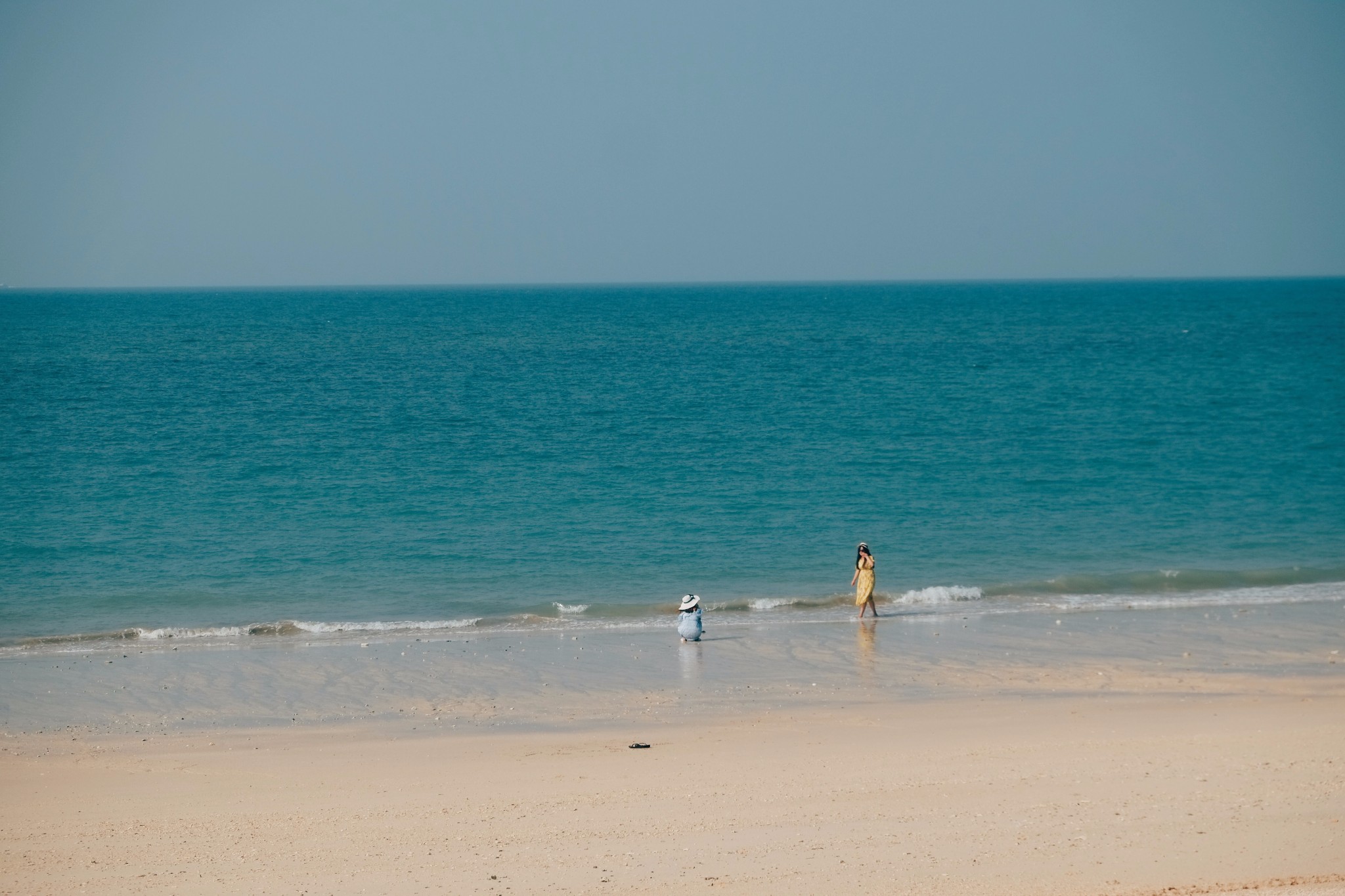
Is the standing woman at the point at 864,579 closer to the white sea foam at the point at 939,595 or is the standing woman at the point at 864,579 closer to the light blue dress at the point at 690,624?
the white sea foam at the point at 939,595

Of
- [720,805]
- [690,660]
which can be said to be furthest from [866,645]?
[720,805]

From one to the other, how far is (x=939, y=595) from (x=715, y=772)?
34.0 ft

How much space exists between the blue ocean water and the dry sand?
715 centimetres

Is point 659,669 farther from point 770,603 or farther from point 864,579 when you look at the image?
point 770,603

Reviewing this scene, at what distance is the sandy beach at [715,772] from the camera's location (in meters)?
8.53

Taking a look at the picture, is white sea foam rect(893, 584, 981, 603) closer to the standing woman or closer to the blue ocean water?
the blue ocean water

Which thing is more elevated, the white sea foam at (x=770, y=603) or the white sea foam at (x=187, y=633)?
the white sea foam at (x=770, y=603)

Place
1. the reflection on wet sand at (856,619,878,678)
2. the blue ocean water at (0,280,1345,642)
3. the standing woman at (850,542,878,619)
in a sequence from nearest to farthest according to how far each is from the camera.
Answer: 1. the reflection on wet sand at (856,619,878,678)
2. the standing woman at (850,542,878,619)
3. the blue ocean water at (0,280,1345,642)

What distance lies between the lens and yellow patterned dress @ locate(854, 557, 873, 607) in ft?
60.9

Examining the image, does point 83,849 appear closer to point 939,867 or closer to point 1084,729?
point 939,867

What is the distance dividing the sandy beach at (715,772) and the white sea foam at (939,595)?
2813 mm

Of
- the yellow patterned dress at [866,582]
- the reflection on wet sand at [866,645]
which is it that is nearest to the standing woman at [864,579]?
the yellow patterned dress at [866,582]

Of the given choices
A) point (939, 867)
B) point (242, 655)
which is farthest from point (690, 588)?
point (939, 867)

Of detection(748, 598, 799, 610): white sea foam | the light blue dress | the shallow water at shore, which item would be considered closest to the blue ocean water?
detection(748, 598, 799, 610): white sea foam
